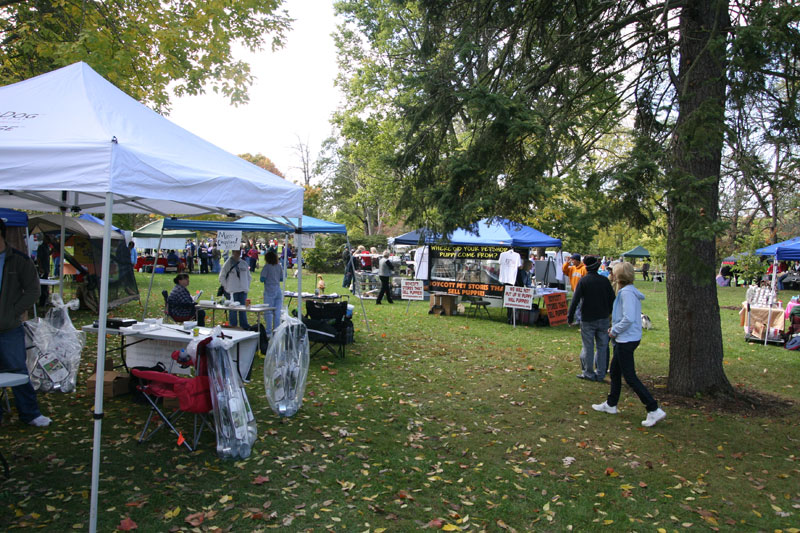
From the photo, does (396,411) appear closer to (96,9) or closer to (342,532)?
(342,532)

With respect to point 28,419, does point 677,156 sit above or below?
above

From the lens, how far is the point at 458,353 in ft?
30.9

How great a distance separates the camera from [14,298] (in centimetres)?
457

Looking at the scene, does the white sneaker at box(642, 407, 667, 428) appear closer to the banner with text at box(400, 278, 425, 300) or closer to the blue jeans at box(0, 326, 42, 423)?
the blue jeans at box(0, 326, 42, 423)

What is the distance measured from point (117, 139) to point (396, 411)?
4.11 metres

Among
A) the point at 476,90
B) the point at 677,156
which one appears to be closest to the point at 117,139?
the point at 476,90

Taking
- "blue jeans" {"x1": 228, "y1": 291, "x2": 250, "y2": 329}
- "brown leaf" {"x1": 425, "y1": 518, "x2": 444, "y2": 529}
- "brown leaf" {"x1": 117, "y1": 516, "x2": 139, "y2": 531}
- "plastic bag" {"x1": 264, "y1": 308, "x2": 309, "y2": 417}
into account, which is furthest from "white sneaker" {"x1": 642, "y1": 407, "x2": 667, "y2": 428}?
"blue jeans" {"x1": 228, "y1": 291, "x2": 250, "y2": 329}

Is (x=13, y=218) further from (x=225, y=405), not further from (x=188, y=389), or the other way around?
(x=225, y=405)

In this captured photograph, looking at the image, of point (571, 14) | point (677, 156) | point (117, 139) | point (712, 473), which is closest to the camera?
point (117, 139)

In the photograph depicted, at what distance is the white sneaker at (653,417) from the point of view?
5.70 metres

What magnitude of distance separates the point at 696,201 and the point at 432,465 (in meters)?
3.63

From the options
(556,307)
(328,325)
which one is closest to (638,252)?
(556,307)

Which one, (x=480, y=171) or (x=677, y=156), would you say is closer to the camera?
(x=677, y=156)

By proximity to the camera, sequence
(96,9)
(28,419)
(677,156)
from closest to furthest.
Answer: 1. (28,419)
2. (677,156)
3. (96,9)
